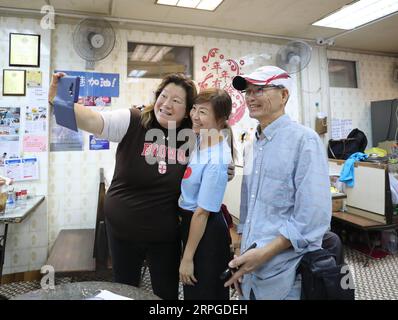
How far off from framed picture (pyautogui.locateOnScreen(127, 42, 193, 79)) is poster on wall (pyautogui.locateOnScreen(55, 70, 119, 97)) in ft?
0.72

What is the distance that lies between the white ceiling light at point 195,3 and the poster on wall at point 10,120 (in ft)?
6.04

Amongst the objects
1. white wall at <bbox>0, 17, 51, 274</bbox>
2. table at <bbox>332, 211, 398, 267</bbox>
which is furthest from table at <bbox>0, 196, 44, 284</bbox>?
table at <bbox>332, 211, 398, 267</bbox>

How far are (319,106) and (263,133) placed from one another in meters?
3.40

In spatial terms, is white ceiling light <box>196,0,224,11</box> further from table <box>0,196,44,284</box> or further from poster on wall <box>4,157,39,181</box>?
table <box>0,196,44,284</box>

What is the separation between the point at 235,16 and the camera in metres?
3.22

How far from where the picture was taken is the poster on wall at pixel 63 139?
10.1 ft

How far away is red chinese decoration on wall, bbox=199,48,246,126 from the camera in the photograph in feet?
11.8

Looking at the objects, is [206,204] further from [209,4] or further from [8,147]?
[8,147]

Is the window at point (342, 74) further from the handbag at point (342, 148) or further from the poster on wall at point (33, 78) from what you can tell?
the poster on wall at point (33, 78)

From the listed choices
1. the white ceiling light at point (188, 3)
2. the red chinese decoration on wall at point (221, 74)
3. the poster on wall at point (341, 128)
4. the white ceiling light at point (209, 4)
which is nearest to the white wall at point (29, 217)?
the white ceiling light at point (188, 3)

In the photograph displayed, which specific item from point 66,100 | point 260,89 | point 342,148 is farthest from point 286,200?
point 342,148

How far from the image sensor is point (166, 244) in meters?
1.27
